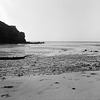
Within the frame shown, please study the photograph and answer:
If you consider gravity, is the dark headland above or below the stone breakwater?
above

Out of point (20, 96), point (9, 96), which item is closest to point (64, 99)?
point (20, 96)

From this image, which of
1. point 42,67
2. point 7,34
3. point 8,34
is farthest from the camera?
point 8,34

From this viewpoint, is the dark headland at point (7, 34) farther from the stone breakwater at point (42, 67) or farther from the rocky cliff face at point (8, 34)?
the stone breakwater at point (42, 67)

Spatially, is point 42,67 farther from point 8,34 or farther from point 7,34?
point 8,34

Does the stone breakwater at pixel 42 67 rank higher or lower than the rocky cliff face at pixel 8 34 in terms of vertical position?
lower

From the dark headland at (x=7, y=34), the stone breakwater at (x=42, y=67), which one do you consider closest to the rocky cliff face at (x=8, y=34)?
the dark headland at (x=7, y=34)

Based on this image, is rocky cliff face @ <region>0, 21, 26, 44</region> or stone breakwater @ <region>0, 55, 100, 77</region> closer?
stone breakwater @ <region>0, 55, 100, 77</region>

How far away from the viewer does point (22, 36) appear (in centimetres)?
13188

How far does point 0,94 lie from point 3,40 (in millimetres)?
102557

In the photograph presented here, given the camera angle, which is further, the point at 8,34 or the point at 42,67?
the point at 8,34

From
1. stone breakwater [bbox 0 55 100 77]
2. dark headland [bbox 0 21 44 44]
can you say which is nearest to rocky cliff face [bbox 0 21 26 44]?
dark headland [bbox 0 21 44 44]

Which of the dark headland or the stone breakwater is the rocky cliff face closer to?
the dark headland

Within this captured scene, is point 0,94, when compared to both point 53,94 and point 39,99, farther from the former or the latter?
point 53,94

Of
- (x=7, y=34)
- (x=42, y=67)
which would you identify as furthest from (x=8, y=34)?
(x=42, y=67)
